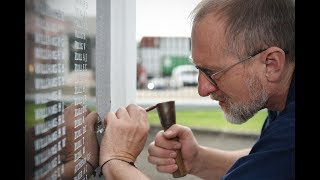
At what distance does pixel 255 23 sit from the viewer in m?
1.07

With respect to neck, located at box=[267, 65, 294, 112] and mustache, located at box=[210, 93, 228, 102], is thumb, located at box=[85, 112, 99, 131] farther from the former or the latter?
neck, located at box=[267, 65, 294, 112]

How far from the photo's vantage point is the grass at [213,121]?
8930 millimetres

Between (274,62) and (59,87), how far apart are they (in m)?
0.66

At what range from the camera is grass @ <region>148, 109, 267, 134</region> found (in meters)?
8.93

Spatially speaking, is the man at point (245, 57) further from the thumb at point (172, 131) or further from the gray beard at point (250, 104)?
the thumb at point (172, 131)

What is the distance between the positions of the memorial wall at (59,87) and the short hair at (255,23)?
0.39 m

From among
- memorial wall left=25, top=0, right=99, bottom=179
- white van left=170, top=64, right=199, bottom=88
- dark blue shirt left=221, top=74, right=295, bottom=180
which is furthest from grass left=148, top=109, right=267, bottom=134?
memorial wall left=25, top=0, right=99, bottom=179

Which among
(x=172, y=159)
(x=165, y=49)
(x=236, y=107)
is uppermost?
(x=165, y=49)

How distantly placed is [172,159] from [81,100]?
658 mm

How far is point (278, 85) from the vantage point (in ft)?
3.71

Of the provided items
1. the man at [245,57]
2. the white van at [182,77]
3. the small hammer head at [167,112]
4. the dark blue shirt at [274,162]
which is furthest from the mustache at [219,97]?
the white van at [182,77]
